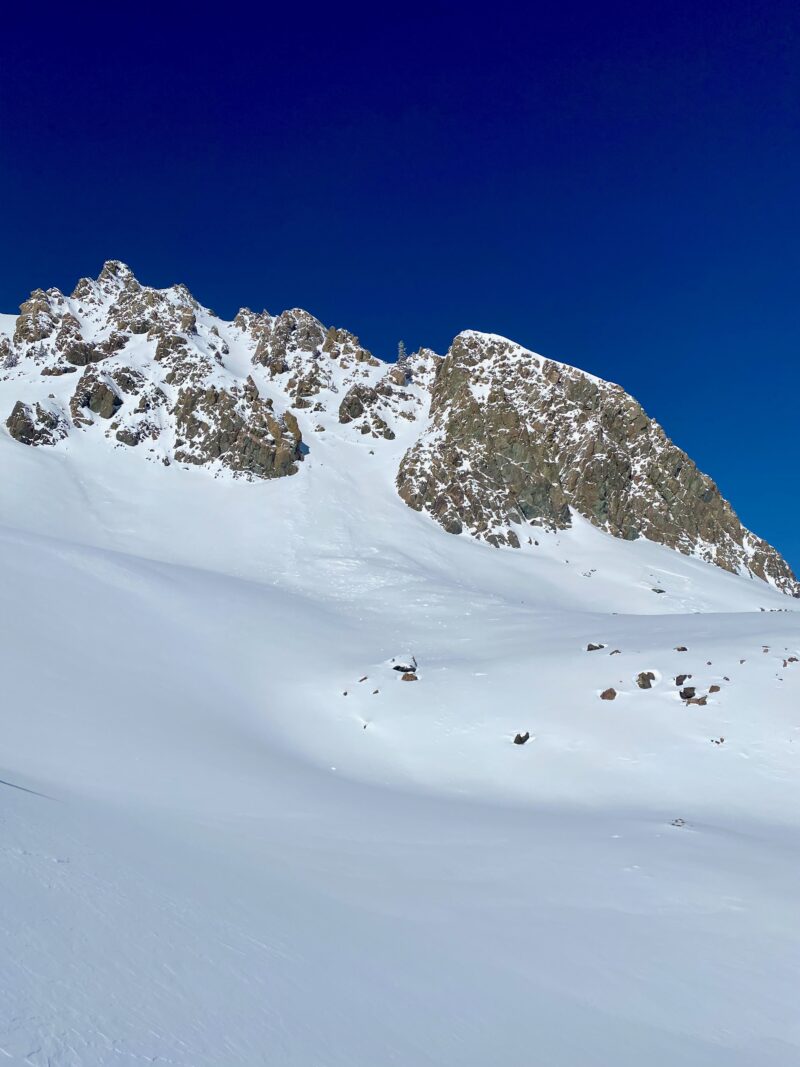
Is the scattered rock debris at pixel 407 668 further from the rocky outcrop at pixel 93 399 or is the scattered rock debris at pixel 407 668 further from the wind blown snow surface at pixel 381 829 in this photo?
the rocky outcrop at pixel 93 399

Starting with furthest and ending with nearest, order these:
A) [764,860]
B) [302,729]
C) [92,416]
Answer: [92,416] < [302,729] < [764,860]

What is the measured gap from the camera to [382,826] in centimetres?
1155

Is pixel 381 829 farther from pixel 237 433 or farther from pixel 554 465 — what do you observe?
pixel 554 465

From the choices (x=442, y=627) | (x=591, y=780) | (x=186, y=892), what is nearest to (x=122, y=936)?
(x=186, y=892)

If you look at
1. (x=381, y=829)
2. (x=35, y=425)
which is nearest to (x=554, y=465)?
(x=35, y=425)

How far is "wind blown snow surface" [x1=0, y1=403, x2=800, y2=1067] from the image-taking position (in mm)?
4691

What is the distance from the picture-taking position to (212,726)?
18.3 m

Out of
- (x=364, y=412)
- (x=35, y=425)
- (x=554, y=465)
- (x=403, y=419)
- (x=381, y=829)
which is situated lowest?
(x=381, y=829)

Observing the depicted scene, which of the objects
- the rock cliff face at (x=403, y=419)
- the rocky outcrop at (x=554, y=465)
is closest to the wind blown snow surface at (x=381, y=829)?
the rocky outcrop at (x=554, y=465)

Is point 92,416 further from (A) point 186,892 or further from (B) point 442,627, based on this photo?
(A) point 186,892

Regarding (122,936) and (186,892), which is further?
(186,892)

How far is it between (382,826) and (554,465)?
68.6m

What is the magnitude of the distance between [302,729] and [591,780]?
8803mm

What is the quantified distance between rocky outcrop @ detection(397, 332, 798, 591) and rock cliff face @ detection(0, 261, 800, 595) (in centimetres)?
18
